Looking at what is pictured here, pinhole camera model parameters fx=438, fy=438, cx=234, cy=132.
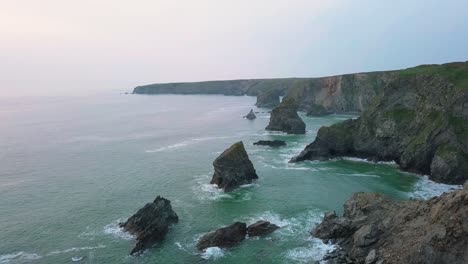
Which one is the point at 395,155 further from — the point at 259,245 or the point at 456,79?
the point at 259,245

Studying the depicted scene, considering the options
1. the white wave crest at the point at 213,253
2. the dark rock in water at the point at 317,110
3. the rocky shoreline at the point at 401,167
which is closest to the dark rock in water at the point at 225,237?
the rocky shoreline at the point at 401,167

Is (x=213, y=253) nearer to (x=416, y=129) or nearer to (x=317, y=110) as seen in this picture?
(x=416, y=129)

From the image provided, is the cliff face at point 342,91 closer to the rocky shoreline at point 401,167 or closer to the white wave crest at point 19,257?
the rocky shoreline at point 401,167

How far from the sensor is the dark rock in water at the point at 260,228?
2030 inches

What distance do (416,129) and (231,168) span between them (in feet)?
116

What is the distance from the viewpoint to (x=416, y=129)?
7981cm

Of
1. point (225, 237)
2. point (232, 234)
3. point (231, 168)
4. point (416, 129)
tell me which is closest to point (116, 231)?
point (225, 237)

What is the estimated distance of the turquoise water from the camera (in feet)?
160

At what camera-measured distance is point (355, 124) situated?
3617 inches

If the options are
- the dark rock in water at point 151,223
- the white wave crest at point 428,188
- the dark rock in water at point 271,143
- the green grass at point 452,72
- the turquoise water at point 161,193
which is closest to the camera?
the turquoise water at point 161,193

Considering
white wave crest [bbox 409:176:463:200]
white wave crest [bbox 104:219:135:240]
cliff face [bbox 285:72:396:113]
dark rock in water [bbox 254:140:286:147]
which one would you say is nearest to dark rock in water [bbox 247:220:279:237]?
white wave crest [bbox 104:219:135:240]

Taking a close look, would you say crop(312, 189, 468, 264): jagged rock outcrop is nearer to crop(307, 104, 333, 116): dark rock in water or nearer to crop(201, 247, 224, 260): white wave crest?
crop(201, 247, 224, 260): white wave crest

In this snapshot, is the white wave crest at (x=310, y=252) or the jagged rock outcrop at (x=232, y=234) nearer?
the white wave crest at (x=310, y=252)

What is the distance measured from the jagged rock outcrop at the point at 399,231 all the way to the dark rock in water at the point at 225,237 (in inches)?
344
